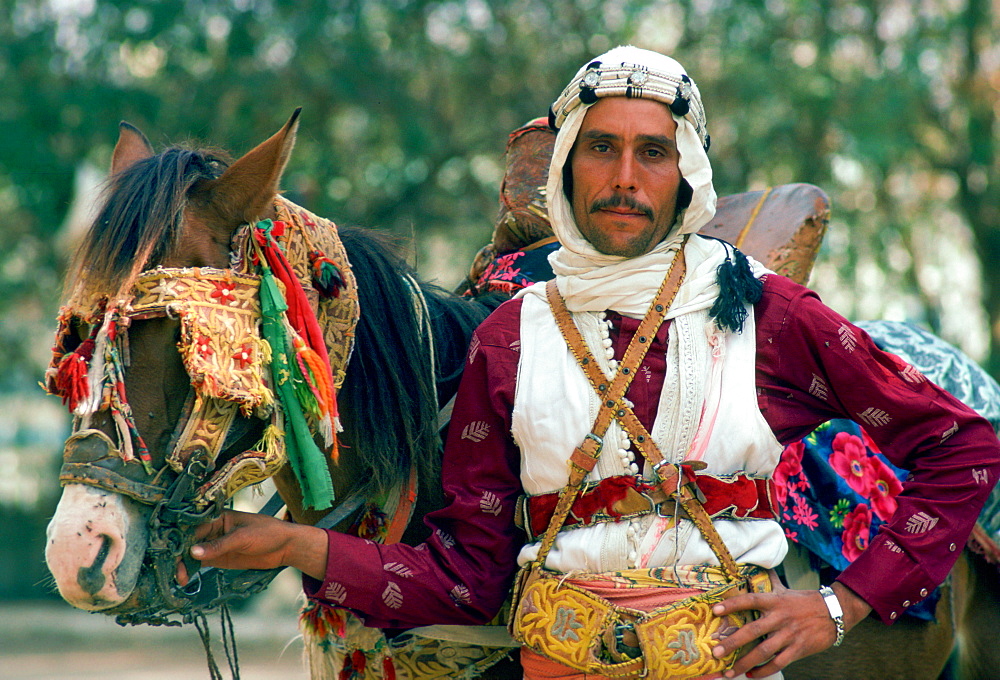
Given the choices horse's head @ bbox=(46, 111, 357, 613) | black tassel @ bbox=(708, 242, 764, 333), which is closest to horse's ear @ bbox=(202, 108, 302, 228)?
horse's head @ bbox=(46, 111, 357, 613)

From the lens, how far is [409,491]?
2.33m

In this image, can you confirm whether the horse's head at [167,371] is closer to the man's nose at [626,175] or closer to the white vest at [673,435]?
the white vest at [673,435]

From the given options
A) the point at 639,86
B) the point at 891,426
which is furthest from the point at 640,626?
the point at 639,86

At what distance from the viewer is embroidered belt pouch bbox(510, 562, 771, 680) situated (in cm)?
186

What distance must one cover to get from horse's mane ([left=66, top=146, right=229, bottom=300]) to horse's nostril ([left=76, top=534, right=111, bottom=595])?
469mm

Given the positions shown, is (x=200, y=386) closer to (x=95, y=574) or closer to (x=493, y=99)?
(x=95, y=574)

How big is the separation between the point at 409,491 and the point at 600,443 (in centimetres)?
56

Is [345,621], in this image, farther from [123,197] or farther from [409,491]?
[123,197]

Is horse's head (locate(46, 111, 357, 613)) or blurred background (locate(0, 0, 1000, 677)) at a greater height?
blurred background (locate(0, 0, 1000, 677))

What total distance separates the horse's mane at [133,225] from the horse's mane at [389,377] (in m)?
0.48

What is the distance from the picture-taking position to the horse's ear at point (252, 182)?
194 centimetres

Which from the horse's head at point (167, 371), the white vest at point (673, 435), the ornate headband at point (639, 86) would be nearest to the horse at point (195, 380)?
the horse's head at point (167, 371)

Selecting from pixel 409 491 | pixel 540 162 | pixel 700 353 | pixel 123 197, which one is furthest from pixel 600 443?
pixel 540 162

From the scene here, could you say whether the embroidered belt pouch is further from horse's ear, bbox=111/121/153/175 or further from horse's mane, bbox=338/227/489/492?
horse's ear, bbox=111/121/153/175
